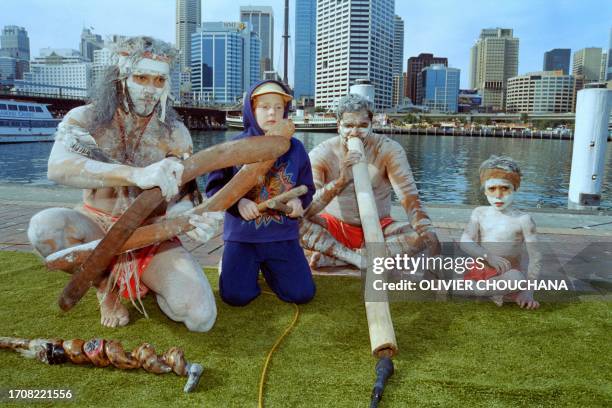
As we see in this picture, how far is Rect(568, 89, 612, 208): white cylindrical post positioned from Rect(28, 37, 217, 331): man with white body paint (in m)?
8.28

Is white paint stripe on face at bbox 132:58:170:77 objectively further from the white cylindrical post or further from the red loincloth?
the white cylindrical post

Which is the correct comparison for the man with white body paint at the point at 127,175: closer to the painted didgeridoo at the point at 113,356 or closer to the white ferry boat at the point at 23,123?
the painted didgeridoo at the point at 113,356

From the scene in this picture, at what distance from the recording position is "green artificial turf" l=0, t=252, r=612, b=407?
2.39 meters

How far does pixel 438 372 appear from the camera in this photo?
2621 millimetres

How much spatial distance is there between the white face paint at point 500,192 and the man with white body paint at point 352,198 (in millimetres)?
709

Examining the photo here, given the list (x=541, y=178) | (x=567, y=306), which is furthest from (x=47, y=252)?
(x=541, y=178)

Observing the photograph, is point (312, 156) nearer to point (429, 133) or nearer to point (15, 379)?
point (15, 379)

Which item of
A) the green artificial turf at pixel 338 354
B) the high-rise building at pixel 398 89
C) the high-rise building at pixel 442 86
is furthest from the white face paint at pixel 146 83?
the high-rise building at pixel 398 89

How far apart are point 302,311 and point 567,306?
1.79 meters

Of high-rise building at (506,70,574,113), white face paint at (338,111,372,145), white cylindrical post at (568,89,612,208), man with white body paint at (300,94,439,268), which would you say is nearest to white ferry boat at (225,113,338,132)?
white cylindrical post at (568,89,612,208)

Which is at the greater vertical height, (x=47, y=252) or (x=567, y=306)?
(x=47, y=252)

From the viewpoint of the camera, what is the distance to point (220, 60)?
475 ft

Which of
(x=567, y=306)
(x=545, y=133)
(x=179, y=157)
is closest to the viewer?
(x=179, y=157)

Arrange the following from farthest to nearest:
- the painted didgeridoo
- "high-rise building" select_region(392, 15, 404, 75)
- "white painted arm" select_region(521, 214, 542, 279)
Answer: "high-rise building" select_region(392, 15, 404, 75)
"white painted arm" select_region(521, 214, 542, 279)
the painted didgeridoo
